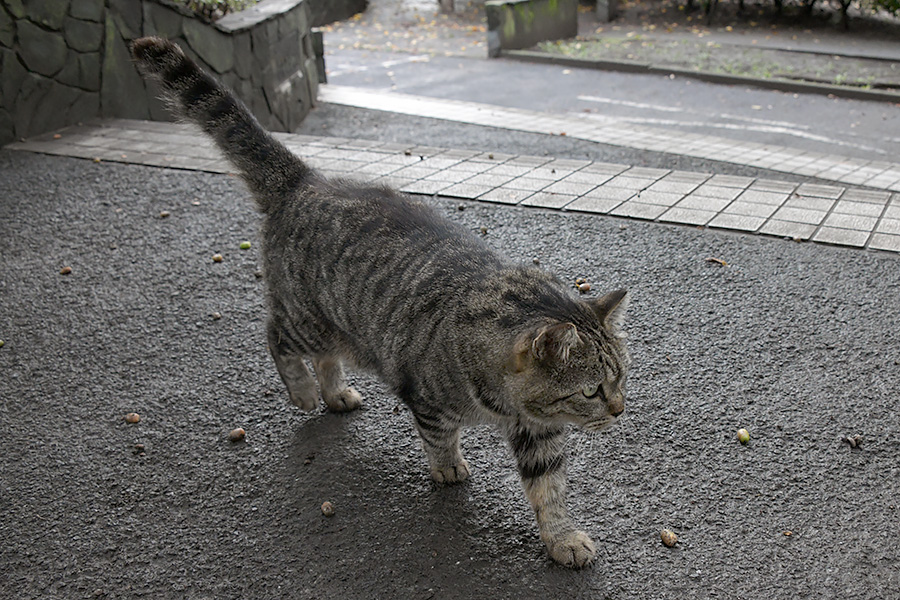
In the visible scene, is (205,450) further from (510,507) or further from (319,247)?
(510,507)

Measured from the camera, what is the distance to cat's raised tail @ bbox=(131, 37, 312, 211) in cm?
342

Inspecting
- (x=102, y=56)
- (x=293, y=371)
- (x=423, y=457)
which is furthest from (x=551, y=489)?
(x=102, y=56)

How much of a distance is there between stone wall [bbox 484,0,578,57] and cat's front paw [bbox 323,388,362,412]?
10858mm

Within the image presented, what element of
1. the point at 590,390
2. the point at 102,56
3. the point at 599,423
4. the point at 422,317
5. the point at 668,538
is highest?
the point at 102,56

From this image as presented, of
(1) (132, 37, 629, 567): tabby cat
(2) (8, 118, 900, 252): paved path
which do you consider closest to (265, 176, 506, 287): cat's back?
(1) (132, 37, 629, 567): tabby cat

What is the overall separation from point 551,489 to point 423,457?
29.8 inches

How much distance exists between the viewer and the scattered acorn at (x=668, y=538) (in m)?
2.80

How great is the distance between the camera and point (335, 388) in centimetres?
360

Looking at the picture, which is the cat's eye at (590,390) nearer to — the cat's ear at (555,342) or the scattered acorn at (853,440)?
the cat's ear at (555,342)

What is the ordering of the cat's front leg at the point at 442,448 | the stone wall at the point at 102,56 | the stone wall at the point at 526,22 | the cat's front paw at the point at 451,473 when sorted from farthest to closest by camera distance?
the stone wall at the point at 526,22 < the stone wall at the point at 102,56 < the cat's front paw at the point at 451,473 < the cat's front leg at the point at 442,448

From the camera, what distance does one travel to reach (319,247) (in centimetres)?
320

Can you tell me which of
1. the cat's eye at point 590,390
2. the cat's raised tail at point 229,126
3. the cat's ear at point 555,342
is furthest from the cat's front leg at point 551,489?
the cat's raised tail at point 229,126

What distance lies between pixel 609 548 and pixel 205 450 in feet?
5.85

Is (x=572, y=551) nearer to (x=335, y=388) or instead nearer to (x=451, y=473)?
(x=451, y=473)
